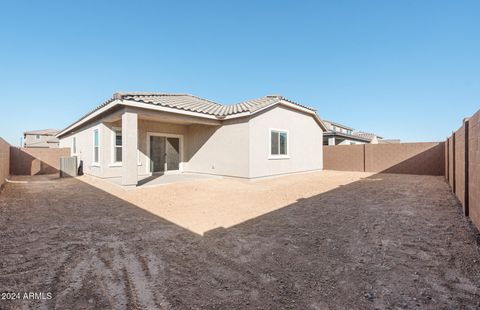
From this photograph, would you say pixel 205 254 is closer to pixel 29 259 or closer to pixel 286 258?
pixel 286 258

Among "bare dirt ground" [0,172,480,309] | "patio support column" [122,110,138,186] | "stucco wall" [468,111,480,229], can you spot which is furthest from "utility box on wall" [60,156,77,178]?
"stucco wall" [468,111,480,229]

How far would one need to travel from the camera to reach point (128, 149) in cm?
824

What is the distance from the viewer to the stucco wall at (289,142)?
10539 mm

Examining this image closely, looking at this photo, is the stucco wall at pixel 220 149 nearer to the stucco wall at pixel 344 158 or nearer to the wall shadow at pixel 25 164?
the stucco wall at pixel 344 158

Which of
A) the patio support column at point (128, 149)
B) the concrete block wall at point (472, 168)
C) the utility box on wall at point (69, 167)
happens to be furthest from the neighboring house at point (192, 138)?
the concrete block wall at point (472, 168)

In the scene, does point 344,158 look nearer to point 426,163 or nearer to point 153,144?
point 426,163

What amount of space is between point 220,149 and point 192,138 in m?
2.50

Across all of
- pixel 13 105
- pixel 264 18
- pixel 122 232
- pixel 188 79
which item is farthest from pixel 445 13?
pixel 13 105

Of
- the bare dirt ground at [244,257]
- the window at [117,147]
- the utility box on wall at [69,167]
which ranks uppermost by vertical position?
the window at [117,147]

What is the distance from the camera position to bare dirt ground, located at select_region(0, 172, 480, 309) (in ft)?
7.17

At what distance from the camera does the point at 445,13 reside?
8742 millimetres

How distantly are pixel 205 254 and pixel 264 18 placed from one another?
1317 cm

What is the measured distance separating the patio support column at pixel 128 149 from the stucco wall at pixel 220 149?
425 centimetres

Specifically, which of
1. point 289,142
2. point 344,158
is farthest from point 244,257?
point 344,158
